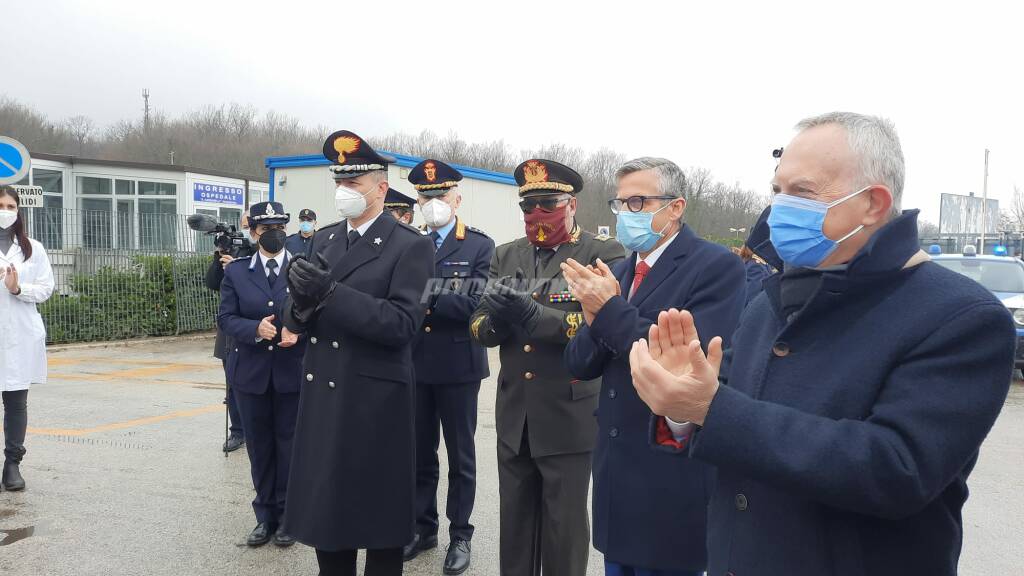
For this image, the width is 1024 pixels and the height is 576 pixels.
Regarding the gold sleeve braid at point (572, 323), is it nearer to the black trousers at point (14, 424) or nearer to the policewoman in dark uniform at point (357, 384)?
the policewoman in dark uniform at point (357, 384)

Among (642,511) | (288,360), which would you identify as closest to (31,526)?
(288,360)

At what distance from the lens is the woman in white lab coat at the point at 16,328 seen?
224 inches

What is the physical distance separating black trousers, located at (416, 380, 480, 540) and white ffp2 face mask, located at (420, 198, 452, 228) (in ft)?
4.10

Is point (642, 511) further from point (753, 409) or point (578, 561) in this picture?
point (753, 409)

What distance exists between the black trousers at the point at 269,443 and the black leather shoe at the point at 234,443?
212 cm

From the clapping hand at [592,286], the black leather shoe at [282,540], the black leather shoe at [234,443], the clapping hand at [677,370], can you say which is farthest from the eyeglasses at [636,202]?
the black leather shoe at [234,443]

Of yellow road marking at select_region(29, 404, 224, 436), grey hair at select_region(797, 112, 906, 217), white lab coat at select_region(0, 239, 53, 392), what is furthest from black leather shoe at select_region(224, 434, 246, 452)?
grey hair at select_region(797, 112, 906, 217)

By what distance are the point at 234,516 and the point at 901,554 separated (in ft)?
15.8

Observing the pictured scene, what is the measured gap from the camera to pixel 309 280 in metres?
3.21

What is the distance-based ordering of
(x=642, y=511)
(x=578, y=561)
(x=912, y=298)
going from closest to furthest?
1. (x=912, y=298)
2. (x=642, y=511)
3. (x=578, y=561)

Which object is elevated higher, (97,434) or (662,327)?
(662,327)

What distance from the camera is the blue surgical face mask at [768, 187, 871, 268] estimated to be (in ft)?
5.92

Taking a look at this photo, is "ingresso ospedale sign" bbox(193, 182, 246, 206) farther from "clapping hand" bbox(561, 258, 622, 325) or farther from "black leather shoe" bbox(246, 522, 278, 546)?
"clapping hand" bbox(561, 258, 622, 325)

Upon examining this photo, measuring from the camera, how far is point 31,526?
5008 millimetres
